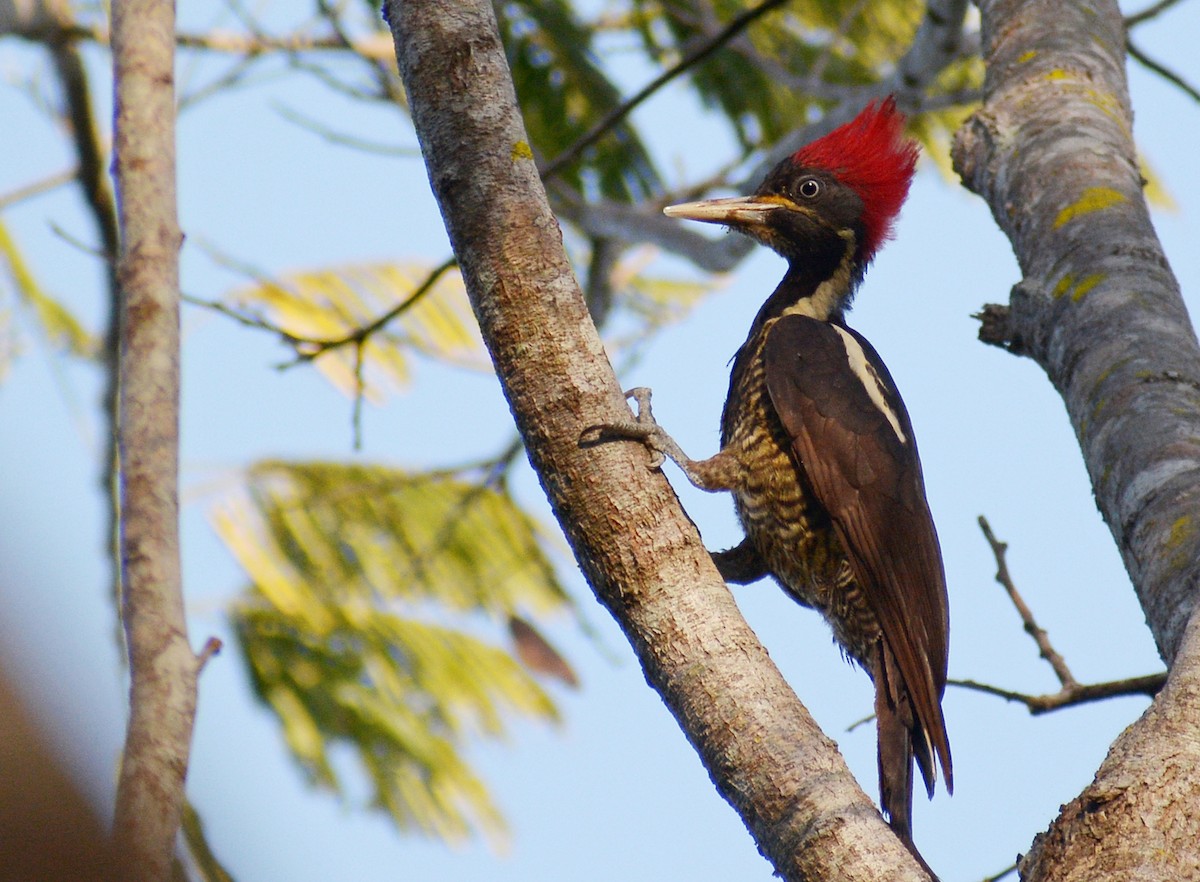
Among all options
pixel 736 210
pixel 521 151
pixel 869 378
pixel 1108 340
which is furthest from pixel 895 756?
pixel 736 210

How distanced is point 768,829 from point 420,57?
1291 millimetres

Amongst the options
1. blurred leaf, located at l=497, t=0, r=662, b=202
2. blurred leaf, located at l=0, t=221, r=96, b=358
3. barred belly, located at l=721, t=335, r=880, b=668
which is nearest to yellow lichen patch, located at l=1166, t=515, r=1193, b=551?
barred belly, located at l=721, t=335, r=880, b=668

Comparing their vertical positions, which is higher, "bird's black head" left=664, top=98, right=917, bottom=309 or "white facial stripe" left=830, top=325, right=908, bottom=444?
"bird's black head" left=664, top=98, right=917, bottom=309

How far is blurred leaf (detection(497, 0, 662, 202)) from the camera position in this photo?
5699 millimetres

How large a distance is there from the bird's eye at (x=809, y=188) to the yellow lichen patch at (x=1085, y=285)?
1351mm

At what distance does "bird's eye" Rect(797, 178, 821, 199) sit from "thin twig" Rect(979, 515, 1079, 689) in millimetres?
1454

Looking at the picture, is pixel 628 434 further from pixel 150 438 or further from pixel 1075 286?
pixel 1075 286

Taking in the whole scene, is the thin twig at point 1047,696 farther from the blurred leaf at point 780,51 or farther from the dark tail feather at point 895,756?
the blurred leaf at point 780,51

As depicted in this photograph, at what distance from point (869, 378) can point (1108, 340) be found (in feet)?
3.16

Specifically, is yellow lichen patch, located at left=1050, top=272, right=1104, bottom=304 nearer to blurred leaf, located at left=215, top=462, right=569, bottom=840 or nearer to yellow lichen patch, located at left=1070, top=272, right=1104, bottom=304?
yellow lichen patch, located at left=1070, top=272, right=1104, bottom=304

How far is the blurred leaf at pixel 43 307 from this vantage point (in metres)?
5.68

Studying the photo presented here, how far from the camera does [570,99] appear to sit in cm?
595

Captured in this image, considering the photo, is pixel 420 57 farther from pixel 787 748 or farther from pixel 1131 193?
pixel 1131 193

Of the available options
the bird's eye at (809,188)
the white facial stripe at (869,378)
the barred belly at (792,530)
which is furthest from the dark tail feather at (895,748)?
the bird's eye at (809,188)
